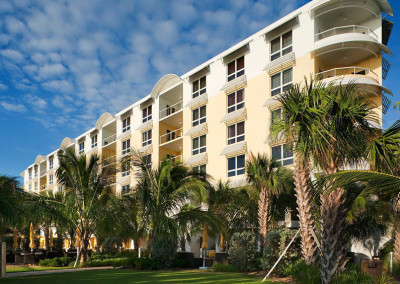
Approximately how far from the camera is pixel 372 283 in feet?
33.1

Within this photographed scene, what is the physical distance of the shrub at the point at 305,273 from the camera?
11188mm

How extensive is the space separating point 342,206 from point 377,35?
58.4 ft

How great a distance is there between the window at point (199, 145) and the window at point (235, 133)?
3.28 metres

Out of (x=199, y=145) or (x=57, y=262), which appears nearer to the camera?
(x=57, y=262)

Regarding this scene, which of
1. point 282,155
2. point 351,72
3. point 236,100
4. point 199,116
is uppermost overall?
point 351,72

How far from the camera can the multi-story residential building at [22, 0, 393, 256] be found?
23516 mm

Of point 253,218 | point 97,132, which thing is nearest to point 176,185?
point 253,218

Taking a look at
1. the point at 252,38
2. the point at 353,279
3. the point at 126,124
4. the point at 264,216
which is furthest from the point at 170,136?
the point at 353,279

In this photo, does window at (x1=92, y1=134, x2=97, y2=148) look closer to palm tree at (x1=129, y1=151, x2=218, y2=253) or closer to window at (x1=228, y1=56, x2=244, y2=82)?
window at (x1=228, y1=56, x2=244, y2=82)

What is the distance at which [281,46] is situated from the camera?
26656 mm

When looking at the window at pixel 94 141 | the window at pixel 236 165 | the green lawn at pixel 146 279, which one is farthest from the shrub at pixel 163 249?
the window at pixel 94 141

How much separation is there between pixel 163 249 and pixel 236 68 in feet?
53.5

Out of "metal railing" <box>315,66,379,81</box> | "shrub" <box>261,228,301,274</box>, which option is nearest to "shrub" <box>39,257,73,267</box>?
"shrub" <box>261,228,301,274</box>

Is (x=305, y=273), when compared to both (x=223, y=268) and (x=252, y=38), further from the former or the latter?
(x=252, y=38)
